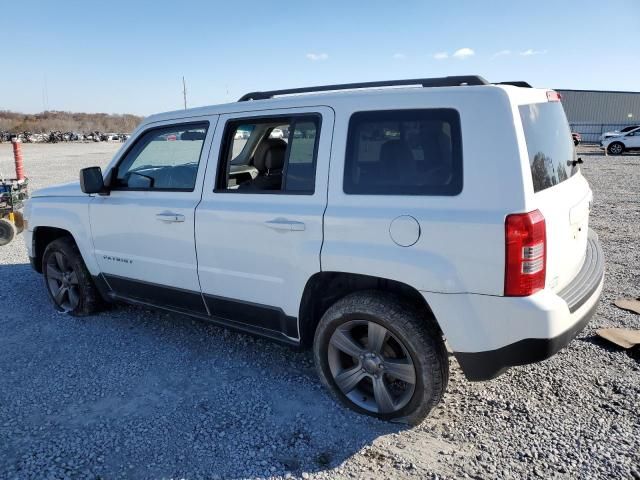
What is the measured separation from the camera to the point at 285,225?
3145 mm

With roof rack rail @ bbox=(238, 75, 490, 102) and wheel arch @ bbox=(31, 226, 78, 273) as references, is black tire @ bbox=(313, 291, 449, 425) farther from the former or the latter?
wheel arch @ bbox=(31, 226, 78, 273)

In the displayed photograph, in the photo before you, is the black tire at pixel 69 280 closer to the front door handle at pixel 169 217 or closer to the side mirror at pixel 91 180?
the side mirror at pixel 91 180

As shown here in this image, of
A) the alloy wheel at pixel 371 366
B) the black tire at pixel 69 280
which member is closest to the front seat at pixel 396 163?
→ the alloy wheel at pixel 371 366

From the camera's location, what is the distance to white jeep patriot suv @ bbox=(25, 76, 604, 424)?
2.53 metres

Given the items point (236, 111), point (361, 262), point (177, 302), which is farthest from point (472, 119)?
point (177, 302)

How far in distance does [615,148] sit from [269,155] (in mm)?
28016

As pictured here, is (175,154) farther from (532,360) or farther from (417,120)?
(532,360)

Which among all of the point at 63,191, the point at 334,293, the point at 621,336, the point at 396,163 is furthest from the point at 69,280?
the point at 621,336

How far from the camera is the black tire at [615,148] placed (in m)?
26.5

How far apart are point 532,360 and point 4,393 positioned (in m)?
3.47

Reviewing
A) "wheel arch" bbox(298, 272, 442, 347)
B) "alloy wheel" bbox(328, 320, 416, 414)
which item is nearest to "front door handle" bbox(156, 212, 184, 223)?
"wheel arch" bbox(298, 272, 442, 347)

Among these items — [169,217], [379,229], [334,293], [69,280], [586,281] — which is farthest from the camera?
[69,280]

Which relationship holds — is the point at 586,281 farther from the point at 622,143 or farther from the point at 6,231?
the point at 622,143

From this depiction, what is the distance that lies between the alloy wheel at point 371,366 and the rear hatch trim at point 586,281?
95 centimetres
